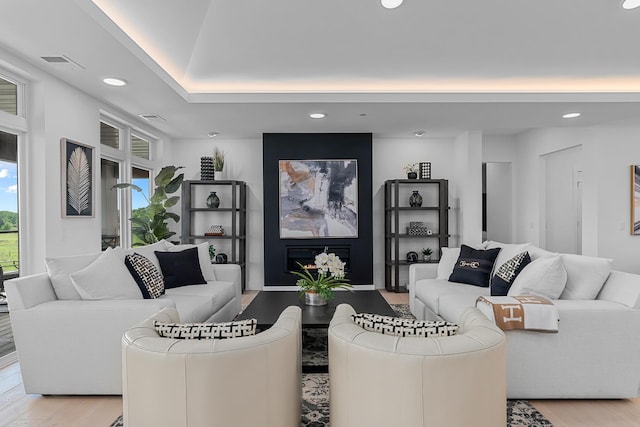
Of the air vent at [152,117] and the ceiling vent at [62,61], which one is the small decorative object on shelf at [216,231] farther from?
the ceiling vent at [62,61]

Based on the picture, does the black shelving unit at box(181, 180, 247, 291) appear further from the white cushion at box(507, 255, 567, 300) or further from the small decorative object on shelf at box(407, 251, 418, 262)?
the white cushion at box(507, 255, 567, 300)

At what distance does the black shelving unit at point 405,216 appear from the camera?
6164 mm

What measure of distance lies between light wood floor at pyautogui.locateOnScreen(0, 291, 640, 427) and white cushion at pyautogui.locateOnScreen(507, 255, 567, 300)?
70cm

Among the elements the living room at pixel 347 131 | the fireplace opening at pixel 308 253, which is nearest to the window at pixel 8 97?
the living room at pixel 347 131

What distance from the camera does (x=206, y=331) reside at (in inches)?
68.1

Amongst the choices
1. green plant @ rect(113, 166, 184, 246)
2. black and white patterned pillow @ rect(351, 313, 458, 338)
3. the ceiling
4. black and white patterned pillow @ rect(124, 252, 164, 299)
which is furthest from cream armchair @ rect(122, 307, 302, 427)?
green plant @ rect(113, 166, 184, 246)

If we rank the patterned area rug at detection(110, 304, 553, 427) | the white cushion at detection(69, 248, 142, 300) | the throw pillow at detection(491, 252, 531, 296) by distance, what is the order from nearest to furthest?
the patterned area rug at detection(110, 304, 553, 427)
the white cushion at detection(69, 248, 142, 300)
the throw pillow at detection(491, 252, 531, 296)

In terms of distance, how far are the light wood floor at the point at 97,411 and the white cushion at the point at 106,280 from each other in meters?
0.66

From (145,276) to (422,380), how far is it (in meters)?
2.44

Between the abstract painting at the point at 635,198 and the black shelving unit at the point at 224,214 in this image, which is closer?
the abstract painting at the point at 635,198

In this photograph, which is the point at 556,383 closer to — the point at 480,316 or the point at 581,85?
the point at 480,316

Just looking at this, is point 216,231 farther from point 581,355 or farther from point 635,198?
point 635,198

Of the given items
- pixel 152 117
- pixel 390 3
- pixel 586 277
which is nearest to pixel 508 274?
pixel 586 277

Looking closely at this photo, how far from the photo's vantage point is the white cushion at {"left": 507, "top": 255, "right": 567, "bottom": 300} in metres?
2.84
